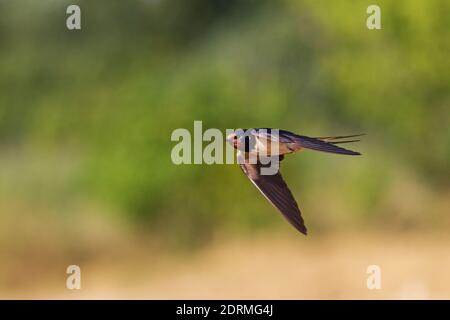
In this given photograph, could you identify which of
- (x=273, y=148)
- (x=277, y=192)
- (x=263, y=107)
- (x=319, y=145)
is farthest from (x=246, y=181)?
(x=319, y=145)

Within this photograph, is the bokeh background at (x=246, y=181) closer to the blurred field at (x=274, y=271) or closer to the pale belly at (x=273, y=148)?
the blurred field at (x=274, y=271)

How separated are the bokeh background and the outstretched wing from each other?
5.44 meters

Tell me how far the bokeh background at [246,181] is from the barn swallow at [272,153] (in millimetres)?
5447

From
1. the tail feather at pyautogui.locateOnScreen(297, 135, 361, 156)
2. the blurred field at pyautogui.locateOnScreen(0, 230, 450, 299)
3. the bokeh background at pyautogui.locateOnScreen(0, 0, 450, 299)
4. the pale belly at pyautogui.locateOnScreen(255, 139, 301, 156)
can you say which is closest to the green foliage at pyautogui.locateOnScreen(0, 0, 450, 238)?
the bokeh background at pyautogui.locateOnScreen(0, 0, 450, 299)

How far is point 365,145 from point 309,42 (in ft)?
Answer: 4.75

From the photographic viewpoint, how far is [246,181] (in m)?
11.6

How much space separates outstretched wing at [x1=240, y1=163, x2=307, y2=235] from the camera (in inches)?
190

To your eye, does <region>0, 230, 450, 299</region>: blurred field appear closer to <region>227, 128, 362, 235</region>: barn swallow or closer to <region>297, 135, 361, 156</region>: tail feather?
<region>227, 128, 362, 235</region>: barn swallow

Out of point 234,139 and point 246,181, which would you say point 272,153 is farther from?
point 246,181

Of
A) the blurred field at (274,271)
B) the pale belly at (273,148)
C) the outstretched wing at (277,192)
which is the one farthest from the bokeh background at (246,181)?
the pale belly at (273,148)

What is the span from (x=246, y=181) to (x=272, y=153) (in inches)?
259
